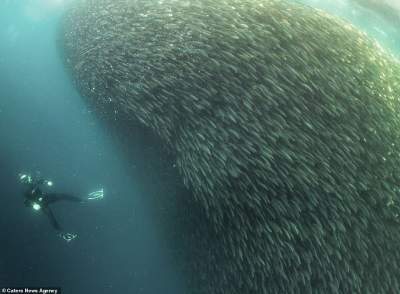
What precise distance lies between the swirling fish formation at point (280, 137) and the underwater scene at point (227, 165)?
0.03 metres

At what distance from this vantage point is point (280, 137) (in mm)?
8805

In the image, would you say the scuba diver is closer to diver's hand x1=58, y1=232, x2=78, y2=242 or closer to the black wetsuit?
the black wetsuit

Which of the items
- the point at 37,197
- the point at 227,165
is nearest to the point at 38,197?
the point at 37,197

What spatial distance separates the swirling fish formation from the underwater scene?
0.11 ft

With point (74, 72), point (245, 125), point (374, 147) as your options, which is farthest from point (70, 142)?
point (374, 147)

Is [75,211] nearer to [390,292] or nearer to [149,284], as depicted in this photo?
[149,284]

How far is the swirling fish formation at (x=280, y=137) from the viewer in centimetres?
854

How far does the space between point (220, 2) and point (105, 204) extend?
348 inches

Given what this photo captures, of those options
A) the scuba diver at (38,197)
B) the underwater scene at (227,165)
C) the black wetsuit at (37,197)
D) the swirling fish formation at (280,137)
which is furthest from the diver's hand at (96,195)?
the swirling fish formation at (280,137)

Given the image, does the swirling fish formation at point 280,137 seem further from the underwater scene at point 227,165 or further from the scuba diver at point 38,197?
the scuba diver at point 38,197

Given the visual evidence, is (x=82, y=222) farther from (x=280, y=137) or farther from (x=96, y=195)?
(x=280, y=137)

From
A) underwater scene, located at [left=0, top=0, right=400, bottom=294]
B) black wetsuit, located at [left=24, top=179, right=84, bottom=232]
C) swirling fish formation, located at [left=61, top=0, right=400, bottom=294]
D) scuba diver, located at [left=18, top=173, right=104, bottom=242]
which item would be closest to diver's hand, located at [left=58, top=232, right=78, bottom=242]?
underwater scene, located at [left=0, top=0, right=400, bottom=294]

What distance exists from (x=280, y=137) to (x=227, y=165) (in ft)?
4.63

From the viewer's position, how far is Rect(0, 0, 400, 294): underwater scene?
28.2 feet
